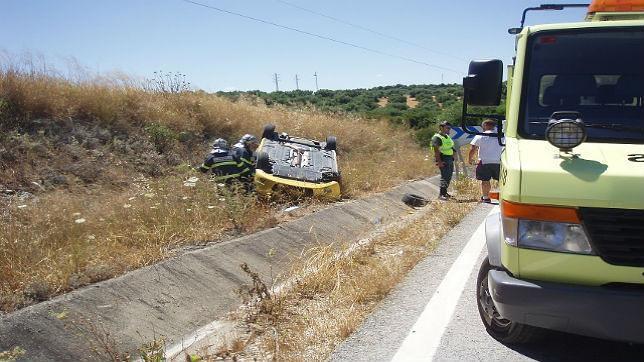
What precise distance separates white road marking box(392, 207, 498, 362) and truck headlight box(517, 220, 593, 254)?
1088mm

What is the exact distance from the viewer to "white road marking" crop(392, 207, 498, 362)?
3848 millimetres

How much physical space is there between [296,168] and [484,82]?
22.8 ft

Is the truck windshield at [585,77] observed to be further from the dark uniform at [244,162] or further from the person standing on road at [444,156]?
the person standing on road at [444,156]

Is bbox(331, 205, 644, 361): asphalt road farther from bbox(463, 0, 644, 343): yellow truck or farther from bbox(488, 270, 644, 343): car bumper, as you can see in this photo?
bbox(488, 270, 644, 343): car bumper

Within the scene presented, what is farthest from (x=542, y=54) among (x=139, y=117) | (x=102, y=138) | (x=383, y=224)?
(x=139, y=117)

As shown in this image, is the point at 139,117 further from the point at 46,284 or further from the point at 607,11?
the point at 607,11

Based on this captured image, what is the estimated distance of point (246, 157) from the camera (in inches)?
413

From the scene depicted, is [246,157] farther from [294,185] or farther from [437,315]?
[437,315]

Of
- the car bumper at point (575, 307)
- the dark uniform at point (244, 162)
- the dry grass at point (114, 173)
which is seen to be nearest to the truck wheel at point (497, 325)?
the car bumper at point (575, 307)

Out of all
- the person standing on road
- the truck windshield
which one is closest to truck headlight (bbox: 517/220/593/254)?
the truck windshield

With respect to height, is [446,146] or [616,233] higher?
[616,233]

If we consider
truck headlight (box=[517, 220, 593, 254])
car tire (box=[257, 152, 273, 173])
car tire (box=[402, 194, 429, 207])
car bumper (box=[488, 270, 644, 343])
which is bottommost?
car tire (box=[402, 194, 429, 207])

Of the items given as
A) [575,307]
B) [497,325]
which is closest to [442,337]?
[497,325]

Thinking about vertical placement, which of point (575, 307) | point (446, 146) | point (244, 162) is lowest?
point (446, 146)
